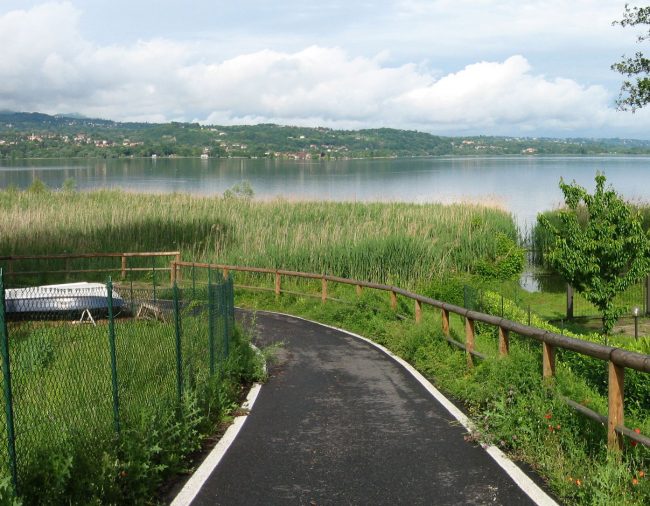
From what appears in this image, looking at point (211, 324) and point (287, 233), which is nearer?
point (211, 324)

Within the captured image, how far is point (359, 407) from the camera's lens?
991cm

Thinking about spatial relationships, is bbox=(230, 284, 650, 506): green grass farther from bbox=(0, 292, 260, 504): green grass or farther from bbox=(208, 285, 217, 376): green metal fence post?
bbox=(208, 285, 217, 376): green metal fence post

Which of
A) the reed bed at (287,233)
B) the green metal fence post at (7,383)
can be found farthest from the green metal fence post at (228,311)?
the reed bed at (287,233)

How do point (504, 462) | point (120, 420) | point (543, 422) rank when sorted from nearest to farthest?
point (120, 420) < point (504, 462) < point (543, 422)

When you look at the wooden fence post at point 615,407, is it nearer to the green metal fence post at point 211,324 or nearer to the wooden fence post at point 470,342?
the wooden fence post at point 470,342

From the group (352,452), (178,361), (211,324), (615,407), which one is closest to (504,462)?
(615,407)

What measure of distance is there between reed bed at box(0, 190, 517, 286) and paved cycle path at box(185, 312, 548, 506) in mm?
14876

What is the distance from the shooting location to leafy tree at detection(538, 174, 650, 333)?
65.0 ft

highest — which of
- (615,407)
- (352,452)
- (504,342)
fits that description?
(615,407)

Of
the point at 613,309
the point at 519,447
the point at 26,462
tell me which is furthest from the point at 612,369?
the point at 613,309

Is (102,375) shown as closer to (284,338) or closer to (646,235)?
(284,338)

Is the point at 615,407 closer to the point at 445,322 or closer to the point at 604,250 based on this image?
the point at 445,322

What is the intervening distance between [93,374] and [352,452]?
3.34 metres

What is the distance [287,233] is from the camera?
3183 centimetres
